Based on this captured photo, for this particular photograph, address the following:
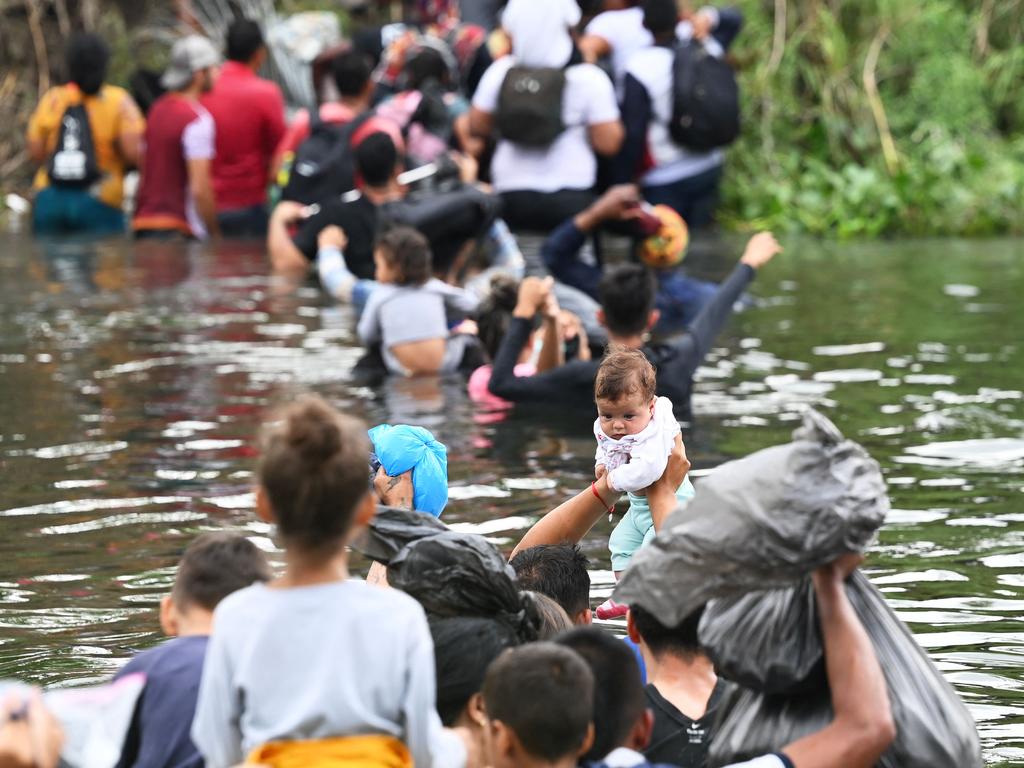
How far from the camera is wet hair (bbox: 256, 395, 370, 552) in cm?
342

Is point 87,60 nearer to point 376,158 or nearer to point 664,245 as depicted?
point 376,158

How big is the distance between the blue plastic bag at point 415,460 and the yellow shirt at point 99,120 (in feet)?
41.4

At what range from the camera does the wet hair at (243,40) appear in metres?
16.6

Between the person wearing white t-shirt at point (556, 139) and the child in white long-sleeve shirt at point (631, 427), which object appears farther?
the person wearing white t-shirt at point (556, 139)

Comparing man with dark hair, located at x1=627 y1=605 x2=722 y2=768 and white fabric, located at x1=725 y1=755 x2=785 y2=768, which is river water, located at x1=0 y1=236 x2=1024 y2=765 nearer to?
man with dark hair, located at x1=627 y1=605 x2=722 y2=768

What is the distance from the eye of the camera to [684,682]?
426 centimetres

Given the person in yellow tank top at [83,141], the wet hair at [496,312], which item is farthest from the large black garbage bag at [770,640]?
the person in yellow tank top at [83,141]

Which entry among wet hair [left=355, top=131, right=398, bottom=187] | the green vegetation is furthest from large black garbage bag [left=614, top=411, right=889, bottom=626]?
the green vegetation

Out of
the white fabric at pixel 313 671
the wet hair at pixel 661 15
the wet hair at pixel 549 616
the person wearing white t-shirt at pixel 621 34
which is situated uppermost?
the wet hair at pixel 661 15

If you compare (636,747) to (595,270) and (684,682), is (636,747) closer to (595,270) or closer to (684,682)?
(684,682)

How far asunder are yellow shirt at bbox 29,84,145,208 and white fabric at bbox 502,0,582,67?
519 cm

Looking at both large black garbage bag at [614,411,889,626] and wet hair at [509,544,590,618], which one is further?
wet hair at [509,544,590,618]

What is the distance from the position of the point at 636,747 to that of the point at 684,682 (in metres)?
0.37

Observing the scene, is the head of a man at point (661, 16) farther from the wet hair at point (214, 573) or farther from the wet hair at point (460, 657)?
the wet hair at point (214, 573)
